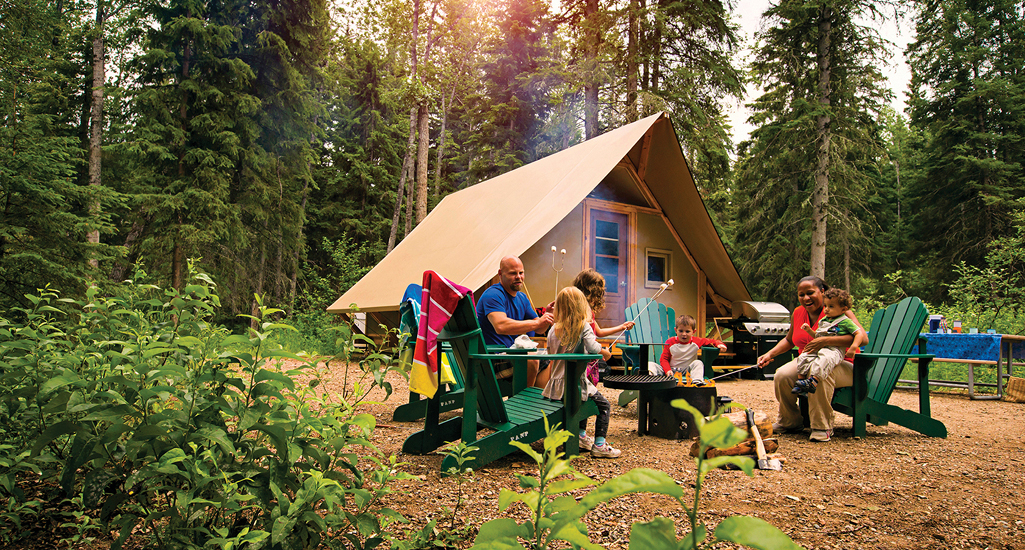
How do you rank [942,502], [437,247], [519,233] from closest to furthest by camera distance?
[942,502], [519,233], [437,247]

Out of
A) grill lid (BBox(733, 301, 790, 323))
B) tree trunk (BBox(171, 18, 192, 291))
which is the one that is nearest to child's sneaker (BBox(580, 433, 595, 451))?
grill lid (BBox(733, 301, 790, 323))

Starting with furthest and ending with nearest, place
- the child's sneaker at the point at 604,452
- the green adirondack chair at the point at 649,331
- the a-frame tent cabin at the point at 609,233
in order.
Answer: the a-frame tent cabin at the point at 609,233 < the green adirondack chair at the point at 649,331 < the child's sneaker at the point at 604,452

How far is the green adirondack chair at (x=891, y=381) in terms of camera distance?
10.9 ft

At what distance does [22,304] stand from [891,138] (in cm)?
3434

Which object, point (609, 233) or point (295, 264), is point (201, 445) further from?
point (295, 264)

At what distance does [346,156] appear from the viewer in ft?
61.6

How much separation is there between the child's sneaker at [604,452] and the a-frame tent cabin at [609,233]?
3.41m

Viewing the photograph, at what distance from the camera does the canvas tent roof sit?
6.03 m

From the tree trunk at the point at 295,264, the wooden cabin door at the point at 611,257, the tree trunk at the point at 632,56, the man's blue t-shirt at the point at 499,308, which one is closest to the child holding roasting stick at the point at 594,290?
the man's blue t-shirt at the point at 499,308

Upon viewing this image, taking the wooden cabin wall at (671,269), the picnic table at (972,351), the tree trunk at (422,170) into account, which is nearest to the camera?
the picnic table at (972,351)

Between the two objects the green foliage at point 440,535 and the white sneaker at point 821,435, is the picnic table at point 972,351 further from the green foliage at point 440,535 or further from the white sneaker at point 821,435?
the green foliage at point 440,535

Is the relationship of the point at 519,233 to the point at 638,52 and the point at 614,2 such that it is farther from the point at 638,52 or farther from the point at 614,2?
the point at 614,2

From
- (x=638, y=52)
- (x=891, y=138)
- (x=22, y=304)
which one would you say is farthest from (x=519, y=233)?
(x=891, y=138)

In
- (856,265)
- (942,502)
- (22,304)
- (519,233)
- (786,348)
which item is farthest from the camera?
(856,265)
